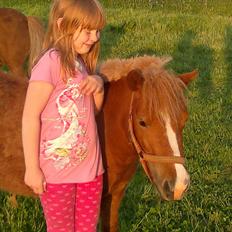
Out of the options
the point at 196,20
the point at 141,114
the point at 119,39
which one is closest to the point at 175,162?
the point at 141,114

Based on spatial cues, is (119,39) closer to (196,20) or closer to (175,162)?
(196,20)

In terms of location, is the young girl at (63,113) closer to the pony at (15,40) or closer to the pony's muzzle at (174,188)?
the pony's muzzle at (174,188)

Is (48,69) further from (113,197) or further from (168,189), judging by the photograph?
(113,197)

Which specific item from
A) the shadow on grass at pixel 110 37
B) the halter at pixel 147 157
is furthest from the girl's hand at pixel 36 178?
the shadow on grass at pixel 110 37

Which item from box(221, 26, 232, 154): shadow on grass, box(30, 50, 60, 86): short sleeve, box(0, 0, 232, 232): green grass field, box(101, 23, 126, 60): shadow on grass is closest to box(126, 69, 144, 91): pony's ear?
box(30, 50, 60, 86): short sleeve

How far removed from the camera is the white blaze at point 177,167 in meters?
2.58

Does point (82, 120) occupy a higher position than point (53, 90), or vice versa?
point (53, 90)

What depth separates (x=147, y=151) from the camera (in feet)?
9.02

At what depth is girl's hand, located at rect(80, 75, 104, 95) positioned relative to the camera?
8.28ft

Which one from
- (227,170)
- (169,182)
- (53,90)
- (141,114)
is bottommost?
(227,170)

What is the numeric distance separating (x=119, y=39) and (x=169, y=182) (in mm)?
9426

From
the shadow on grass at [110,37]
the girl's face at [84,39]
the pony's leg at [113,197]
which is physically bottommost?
the shadow on grass at [110,37]

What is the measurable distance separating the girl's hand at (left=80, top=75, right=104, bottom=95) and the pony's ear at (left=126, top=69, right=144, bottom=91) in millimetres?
231

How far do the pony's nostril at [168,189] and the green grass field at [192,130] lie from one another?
53.1 inches
